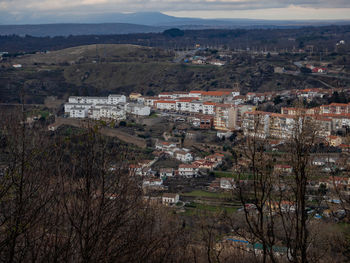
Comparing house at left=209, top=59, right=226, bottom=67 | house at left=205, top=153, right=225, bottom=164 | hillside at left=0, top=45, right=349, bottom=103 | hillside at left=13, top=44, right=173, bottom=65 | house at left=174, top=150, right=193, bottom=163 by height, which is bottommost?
house at left=174, top=150, right=193, bottom=163

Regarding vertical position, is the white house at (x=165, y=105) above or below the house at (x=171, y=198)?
above

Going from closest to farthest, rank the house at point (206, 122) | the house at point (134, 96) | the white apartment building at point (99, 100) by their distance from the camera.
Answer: the house at point (206, 122) < the white apartment building at point (99, 100) < the house at point (134, 96)

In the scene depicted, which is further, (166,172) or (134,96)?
(134,96)

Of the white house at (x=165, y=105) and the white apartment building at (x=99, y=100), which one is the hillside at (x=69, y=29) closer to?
the white apartment building at (x=99, y=100)

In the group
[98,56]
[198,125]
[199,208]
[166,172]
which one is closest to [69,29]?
[98,56]

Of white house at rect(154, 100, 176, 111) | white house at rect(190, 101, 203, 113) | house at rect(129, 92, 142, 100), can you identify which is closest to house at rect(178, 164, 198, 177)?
white house at rect(190, 101, 203, 113)

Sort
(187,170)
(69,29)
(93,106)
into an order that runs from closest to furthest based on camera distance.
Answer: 1. (187,170)
2. (93,106)
3. (69,29)

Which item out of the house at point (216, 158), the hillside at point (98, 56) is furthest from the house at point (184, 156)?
the hillside at point (98, 56)

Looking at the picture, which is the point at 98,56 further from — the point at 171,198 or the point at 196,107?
the point at 171,198

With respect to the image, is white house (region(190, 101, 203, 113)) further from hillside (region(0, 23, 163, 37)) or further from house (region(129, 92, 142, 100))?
hillside (region(0, 23, 163, 37))

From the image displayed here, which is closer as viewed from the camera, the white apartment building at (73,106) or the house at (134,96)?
the white apartment building at (73,106)
